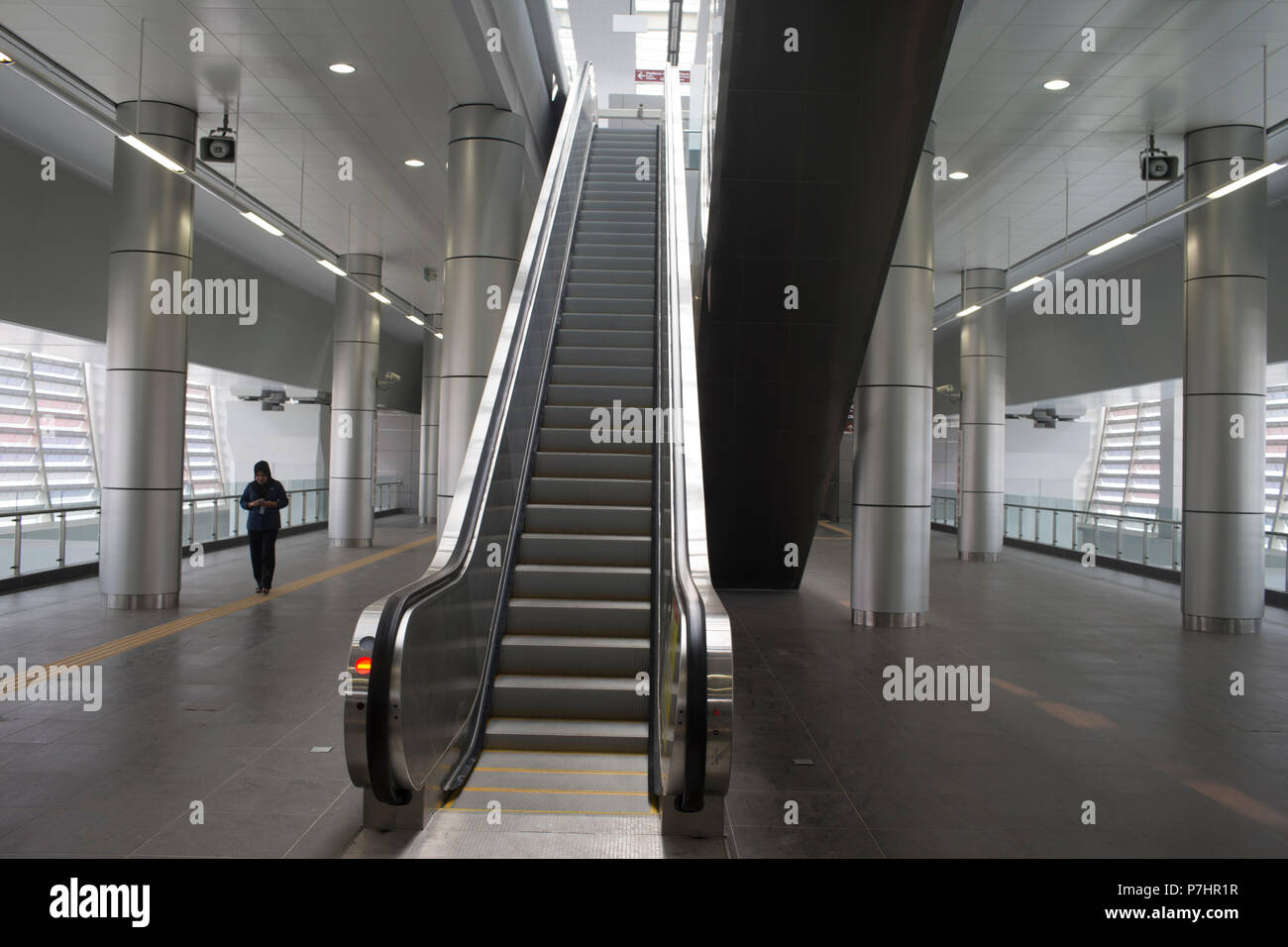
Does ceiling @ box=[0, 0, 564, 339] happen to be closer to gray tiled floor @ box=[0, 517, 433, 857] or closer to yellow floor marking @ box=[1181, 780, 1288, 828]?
gray tiled floor @ box=[0, 517, 433, 857]

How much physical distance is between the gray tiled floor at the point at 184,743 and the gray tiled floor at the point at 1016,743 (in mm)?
2215

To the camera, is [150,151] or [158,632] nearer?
[150,151]

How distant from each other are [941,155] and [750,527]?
5.28 meters

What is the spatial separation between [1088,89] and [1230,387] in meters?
3.76

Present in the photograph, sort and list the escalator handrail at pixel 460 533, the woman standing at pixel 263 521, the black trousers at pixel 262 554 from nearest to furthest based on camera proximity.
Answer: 1. the escalator handrail at pixel 460 533
2. the woman standing at pixel 263 521
3. the black trousers at pixel 262 554

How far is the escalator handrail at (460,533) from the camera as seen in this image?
12.7ft

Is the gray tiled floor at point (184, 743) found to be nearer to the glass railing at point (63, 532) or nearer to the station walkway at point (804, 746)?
the station walkway at point (804, 746)

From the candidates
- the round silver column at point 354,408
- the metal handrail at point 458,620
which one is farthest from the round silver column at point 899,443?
the round silver column at point 354,408

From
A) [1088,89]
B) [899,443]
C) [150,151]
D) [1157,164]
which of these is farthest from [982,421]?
[150,151]

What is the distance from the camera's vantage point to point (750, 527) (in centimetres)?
1127

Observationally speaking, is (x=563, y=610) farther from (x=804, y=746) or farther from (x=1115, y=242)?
(x=1115, y=242)

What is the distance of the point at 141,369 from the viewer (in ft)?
32.3
